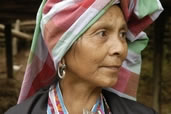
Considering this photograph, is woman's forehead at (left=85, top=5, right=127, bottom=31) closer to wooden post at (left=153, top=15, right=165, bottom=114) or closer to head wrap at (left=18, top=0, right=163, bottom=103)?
head wrap at (left=18, top=0, right=163, bottom=103)

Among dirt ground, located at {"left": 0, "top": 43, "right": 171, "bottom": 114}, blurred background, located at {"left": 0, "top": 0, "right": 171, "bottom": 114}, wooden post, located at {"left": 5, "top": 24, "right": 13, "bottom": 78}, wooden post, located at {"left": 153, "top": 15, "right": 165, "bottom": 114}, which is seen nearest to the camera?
blurred background, located at {"left": 0, "top": 0, "right": 171, "bottom": 114}

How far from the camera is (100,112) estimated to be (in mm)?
1455

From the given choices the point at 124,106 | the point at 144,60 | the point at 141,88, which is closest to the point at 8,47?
the point at 141,88

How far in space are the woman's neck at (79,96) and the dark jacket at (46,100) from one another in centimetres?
8

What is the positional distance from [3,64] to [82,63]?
7155mm

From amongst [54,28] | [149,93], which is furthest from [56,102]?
[149,93]

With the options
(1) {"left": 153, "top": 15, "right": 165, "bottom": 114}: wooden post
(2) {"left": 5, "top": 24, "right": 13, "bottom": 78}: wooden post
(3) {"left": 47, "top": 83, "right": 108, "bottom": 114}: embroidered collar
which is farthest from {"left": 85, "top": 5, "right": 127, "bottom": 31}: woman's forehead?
(2) {"left": 5, "top": 24, "right": 13, "bottom": 78}: wooden post

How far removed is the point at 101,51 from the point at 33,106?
0.41m

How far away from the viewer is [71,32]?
4.44 feet

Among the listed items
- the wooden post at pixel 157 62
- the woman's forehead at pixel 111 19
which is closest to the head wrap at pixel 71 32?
the woman's forehead at pixel 111 19

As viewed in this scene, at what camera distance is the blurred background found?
3.85 metres

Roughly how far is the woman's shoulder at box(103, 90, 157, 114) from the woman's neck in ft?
0.23

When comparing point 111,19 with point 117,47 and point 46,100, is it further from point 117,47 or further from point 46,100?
point 46,100

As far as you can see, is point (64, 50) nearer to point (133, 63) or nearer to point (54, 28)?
point (54, 28)
